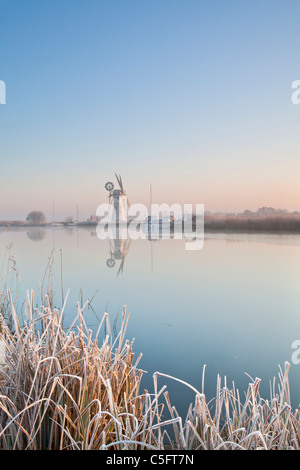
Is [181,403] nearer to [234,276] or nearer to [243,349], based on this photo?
[243,349]

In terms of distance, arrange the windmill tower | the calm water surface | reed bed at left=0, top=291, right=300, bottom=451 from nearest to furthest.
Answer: reed bed at left=0, top=291, right=300, bottom=451 → the calm water surface → the windmill tower

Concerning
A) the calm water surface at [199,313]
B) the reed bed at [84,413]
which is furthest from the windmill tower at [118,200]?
the reed bed at [84,413]

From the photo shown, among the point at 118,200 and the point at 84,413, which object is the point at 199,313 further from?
the point at 118,200

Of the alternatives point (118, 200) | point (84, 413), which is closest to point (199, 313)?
point (84, 413)

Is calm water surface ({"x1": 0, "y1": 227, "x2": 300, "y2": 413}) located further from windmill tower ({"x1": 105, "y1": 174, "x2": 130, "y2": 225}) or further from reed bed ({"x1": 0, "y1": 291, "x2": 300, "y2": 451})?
windmill tower ({"x1": 105, "y1": 174, "x2": 130, "y2": 225})

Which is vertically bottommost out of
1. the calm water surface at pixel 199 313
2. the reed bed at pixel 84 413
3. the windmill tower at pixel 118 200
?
the calm water surface at pixel 199 313

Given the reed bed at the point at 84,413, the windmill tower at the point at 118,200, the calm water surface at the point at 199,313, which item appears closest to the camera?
the reed bed at the point at 84,413

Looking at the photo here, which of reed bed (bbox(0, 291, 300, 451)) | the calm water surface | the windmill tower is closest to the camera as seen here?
reed bed (bbox(0, 291, 300, 451))

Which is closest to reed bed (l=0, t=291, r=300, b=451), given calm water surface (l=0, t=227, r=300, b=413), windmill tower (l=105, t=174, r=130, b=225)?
calm water surface (l=0, t=227, r=300, b=413)

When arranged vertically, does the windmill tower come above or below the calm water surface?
above

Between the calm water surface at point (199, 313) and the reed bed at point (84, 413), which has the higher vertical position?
the reed bed at point (84, 413)

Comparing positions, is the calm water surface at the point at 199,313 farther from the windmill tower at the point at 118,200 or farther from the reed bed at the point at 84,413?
the windmill tower at the point at 118,200

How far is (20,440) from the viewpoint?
4.82 feet

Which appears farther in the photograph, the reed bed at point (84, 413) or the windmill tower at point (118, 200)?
the windmill tower at point (118, 200)
